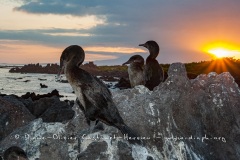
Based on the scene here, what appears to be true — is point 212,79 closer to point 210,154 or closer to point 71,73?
point 210,154

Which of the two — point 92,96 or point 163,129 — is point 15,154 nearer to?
point 92,96

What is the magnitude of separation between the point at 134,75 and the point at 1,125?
471 centimetres

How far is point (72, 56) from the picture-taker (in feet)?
29.7

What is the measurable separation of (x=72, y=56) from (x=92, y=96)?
0.99 m

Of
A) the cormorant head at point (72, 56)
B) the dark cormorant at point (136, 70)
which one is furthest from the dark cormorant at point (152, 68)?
the cormorant head at point (72, 56)

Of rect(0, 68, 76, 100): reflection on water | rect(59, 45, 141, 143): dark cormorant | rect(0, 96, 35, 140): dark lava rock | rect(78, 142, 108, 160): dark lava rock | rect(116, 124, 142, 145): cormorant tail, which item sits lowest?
rect(0, 68, 76, 100): reflection on water

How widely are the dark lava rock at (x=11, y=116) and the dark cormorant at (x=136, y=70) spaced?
3.74 meters

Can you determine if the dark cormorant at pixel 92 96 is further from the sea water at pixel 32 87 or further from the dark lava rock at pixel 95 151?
the sea water at pixel 32 87

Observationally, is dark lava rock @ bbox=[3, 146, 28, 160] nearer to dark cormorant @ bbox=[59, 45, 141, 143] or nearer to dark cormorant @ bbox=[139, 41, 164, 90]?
dark cormorant @ bbox=[59, 45, 141, 143]

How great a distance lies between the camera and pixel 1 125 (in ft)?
39.8

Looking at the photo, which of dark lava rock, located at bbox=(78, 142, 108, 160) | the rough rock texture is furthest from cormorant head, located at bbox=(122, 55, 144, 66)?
dark lava rock, located at bbox=(78, 142, 108, 160)

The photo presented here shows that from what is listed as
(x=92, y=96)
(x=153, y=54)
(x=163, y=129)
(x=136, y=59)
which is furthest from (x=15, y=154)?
(x=136, y=59)

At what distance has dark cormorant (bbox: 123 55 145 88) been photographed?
14.1m

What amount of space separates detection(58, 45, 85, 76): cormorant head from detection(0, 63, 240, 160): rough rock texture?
4.58 ft
